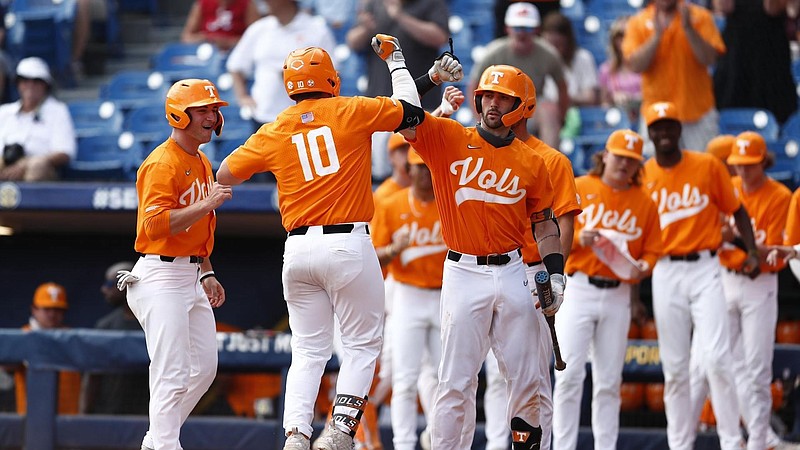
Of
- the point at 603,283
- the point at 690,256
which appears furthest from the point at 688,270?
the point at 603,283

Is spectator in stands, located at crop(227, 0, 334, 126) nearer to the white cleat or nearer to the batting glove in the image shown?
the batting glove

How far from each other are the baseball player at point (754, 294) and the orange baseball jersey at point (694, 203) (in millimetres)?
369

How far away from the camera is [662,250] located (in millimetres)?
7996

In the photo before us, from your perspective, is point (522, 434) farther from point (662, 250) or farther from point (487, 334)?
point (662, 250)

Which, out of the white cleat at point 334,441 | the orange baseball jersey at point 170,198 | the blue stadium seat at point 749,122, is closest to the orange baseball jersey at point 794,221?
the blue stadium seat at point 749,122

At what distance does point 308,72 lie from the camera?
6.30 meters

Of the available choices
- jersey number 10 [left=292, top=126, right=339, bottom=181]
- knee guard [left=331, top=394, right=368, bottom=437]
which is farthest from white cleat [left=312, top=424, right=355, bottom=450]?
jersey number 10 [left=292, top=126, right=339, bottom=181]

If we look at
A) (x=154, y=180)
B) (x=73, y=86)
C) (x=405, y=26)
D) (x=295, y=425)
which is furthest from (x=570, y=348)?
(x=73, y=86)

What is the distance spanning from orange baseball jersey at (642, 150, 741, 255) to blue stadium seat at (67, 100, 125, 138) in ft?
16.1

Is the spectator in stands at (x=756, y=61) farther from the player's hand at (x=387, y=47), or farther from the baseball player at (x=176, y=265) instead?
the baseball player at (x=176, y=265)

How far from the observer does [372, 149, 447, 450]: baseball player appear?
8.37 meters

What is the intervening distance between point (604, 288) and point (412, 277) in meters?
1.39

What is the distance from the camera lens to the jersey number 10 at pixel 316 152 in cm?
625

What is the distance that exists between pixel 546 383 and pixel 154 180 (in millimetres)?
2136
